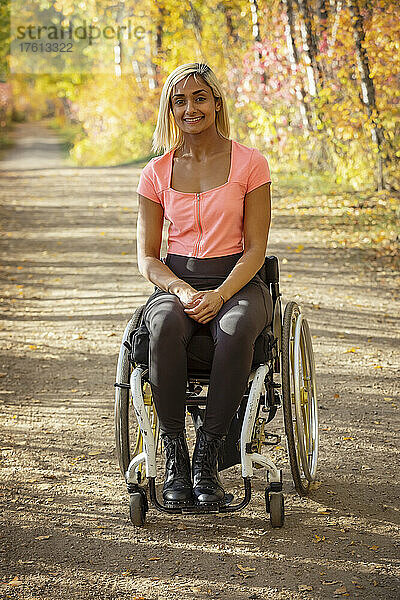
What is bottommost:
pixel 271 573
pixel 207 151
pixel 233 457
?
pixel 271 573

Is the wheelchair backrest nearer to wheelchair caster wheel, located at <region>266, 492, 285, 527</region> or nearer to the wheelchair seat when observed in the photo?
the wheelchair seat

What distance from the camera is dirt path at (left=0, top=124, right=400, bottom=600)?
298 centimetres

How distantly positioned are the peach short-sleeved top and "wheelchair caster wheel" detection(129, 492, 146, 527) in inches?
36.9

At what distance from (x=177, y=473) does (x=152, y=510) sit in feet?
1.29

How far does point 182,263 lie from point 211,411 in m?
0.66

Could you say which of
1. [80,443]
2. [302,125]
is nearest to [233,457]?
[80,443]

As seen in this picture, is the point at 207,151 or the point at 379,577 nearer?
the point at 379,577

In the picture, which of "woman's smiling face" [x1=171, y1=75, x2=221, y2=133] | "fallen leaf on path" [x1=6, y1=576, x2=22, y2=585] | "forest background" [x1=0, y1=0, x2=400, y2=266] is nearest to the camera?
"fallen leaf on path" [x1=6, y1=576, x2=22, y2=585]

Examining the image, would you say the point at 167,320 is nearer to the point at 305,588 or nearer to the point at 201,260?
the point at 201,260

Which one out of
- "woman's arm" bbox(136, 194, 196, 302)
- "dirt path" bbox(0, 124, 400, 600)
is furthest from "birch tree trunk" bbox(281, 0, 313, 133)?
"woman's arm" bbox(136, 194, 196, 302)

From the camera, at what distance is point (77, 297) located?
7.64 metres

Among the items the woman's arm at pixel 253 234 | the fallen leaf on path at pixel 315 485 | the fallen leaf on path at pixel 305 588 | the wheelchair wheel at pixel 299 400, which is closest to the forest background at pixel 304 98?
the wheelchair wheel at pixel 299 400

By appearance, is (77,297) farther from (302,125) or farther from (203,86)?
(302,125)

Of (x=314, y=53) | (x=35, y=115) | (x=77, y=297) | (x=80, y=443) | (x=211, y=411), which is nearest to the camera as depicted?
(x=211, y=411)
